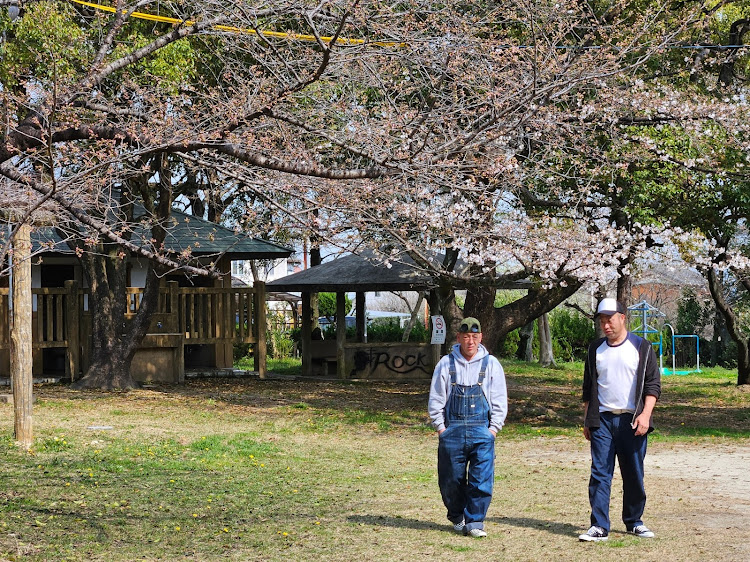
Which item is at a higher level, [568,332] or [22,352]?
[22,352]

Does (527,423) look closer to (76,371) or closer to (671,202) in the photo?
(671,202)

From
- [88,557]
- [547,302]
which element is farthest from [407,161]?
[547,302]

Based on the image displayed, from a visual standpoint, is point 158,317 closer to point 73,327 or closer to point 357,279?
point 73,327

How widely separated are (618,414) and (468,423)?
1035 mm

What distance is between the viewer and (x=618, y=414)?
6734 millimetres

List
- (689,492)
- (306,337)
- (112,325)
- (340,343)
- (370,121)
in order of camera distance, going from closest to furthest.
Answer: (370,121) → (689,492) → (112,325) → (340,343) → (306,337)

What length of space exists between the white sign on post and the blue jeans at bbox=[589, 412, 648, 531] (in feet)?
42.6

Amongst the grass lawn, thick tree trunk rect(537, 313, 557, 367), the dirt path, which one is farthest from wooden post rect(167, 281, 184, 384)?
thick tree trunk rect(537, 313, 557, 367)

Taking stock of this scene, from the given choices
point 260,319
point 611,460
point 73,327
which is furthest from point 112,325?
point 611,460

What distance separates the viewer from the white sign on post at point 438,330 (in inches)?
782

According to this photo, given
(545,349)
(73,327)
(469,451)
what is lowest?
(545,349)

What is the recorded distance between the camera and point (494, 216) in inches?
619

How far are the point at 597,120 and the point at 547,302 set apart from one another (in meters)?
4.67

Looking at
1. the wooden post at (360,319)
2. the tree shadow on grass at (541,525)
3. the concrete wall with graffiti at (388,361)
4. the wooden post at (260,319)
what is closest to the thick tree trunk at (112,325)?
the wooden post at (260,319)
